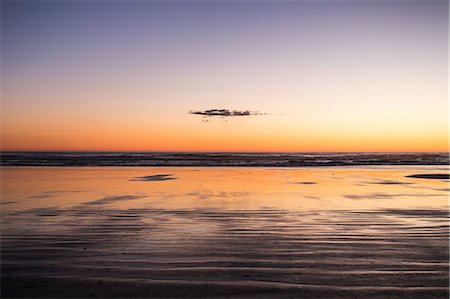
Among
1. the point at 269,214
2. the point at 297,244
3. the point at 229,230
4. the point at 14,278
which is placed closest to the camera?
the point at 14,278

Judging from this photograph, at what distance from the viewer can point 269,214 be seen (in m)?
8.21

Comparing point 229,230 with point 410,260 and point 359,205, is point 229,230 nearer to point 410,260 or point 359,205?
point 410,260

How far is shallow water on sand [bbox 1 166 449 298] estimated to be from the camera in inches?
153

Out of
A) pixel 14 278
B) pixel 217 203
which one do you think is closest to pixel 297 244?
pixel 14 278

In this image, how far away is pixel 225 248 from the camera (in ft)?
17.5

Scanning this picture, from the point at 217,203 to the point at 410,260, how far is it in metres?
5.71

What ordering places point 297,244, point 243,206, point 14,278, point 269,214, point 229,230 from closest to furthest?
point 14,278 → point 297,244 → point 229,230 → point 269,214 → point 243,206

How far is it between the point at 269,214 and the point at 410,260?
3680 millimetres

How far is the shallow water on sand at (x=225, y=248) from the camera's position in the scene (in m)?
3.88

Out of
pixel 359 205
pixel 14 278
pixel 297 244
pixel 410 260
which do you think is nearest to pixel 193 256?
pixel 297 244

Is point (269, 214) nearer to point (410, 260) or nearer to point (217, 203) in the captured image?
point (217, 203)

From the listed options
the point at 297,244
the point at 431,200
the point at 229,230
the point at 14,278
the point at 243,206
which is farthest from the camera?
the point at 431,200

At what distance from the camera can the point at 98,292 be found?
376 cm

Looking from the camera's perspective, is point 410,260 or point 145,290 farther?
point 410,260
